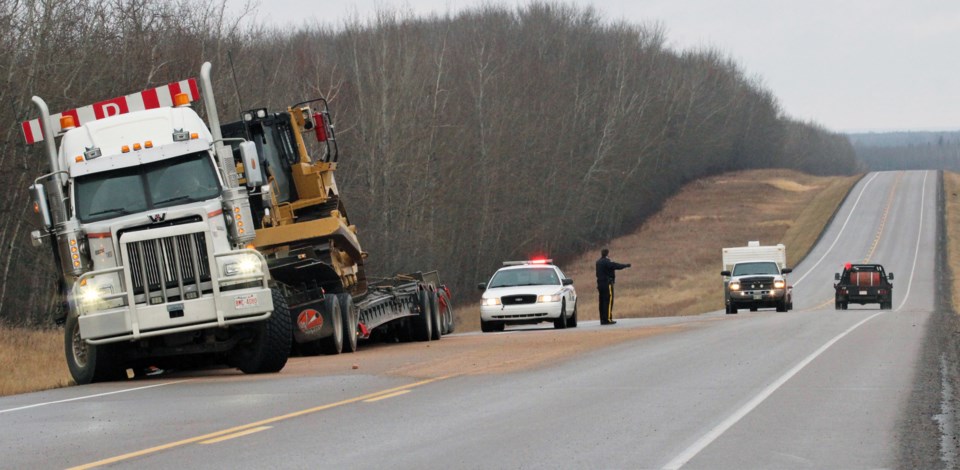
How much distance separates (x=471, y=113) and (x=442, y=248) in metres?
12.3

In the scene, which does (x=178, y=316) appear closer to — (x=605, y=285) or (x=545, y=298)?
(x=545, y=298)

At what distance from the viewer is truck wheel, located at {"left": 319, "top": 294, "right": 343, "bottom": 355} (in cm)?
2055

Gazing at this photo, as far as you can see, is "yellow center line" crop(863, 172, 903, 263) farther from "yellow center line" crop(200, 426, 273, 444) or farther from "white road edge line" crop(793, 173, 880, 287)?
"yellow center line" crop(200, 426, 273, 444)

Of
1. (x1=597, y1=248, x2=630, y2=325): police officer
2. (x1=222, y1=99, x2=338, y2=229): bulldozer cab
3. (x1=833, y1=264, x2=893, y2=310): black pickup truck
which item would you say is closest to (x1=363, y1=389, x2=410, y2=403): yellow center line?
(x1=222, y1=99, x2=338, y2=229): bulldozer cab

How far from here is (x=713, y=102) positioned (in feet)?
441

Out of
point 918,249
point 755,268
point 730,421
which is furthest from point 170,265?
point 918,249

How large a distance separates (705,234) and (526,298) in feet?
261

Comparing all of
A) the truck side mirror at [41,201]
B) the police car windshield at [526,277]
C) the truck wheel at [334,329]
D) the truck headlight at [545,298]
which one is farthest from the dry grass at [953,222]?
the truck side mirror at [41,201]

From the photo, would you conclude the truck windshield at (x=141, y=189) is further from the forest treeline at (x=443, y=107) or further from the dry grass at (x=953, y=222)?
the dry grass at (x=953, y=222)

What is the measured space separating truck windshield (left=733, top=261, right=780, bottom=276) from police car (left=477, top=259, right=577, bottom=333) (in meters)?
14.8

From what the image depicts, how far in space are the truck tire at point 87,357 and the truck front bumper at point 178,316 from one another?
70cm

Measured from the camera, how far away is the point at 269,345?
1728cm

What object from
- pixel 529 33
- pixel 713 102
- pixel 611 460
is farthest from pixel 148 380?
pixel 713 102

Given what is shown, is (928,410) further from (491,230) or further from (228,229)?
(491,230)
